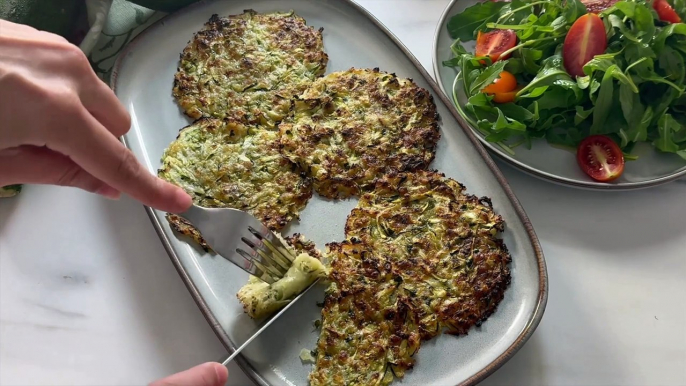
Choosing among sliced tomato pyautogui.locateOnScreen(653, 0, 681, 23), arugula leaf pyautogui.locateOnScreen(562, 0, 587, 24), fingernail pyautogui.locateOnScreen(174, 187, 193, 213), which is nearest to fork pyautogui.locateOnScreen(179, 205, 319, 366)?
fingernail pyautogui.locateOnScreen(174, 187, 193, 213)

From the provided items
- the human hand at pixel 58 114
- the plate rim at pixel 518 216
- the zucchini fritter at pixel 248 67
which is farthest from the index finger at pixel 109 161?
the zucchini fritter at pixel 248 67

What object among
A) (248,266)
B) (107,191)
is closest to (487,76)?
(248,266)

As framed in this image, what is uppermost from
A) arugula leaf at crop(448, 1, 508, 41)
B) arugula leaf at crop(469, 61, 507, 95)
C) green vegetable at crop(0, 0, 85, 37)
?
green vegetable at crop(0, 0, 85, 37)

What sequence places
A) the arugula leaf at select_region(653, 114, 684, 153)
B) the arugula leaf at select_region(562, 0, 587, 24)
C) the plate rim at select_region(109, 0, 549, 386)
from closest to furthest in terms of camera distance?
the plate rim at select_region(109, 0, 549, 386) → the arugula leaf at select_region(653, 114, 684, 153) → the arugula leaf at select_region(562, 0, 587, 24)

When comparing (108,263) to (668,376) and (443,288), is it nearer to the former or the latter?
(443,288)

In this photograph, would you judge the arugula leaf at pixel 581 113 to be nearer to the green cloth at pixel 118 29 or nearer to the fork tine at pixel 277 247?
the fork tine at pixel 277 247

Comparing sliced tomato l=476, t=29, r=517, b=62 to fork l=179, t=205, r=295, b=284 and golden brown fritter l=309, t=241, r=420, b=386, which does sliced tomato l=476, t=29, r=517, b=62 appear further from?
fork l=179, t=205, r=295, b=284

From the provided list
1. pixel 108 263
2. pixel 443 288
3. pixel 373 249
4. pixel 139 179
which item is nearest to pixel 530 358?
pixel 443 288
